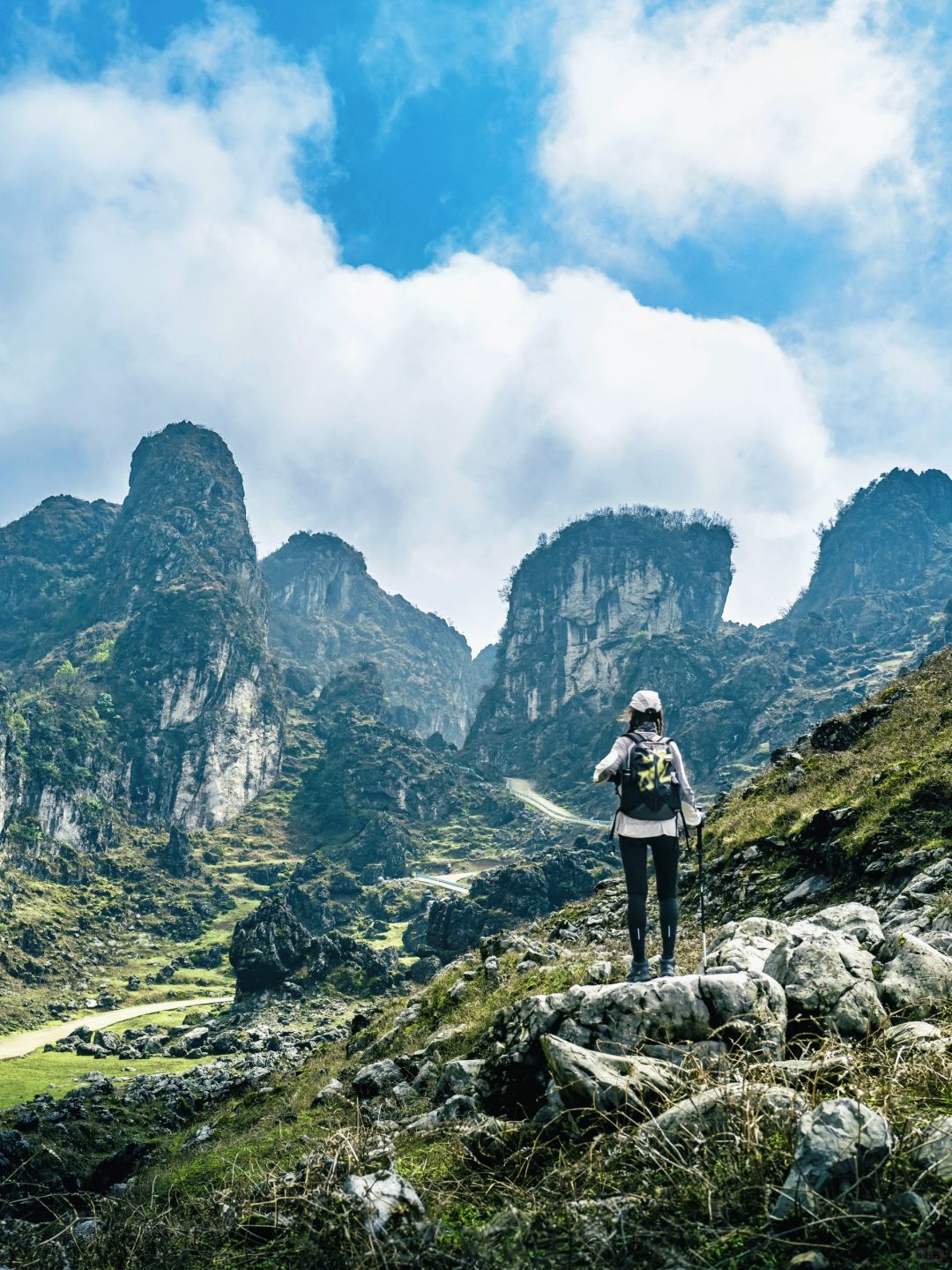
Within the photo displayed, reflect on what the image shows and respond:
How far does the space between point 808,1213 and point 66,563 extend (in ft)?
743

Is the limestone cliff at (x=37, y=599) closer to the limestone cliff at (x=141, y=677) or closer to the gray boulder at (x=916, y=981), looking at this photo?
the limestone cliff at (x=141, y=677)

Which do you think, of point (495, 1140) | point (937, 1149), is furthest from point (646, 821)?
point (937, 1149)

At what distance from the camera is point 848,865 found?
11.1 m

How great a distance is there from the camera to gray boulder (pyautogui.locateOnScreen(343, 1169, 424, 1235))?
10.8ft

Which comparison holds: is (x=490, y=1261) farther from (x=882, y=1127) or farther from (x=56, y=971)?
(x=56, y=971)

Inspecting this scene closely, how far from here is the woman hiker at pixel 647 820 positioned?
21.2 feet

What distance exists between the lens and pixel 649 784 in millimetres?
6453

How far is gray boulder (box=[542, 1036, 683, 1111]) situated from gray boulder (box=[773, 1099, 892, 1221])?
3.22 ft

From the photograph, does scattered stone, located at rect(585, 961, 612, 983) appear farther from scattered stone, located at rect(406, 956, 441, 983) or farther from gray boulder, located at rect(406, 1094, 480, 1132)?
scattered stone, located at rect(406, 956, 441, 983)

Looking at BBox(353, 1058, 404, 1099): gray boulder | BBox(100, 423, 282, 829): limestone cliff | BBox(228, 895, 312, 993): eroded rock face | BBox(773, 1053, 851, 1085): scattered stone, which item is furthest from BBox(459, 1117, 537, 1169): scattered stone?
BBox(100, 423, 282, 829): limestone cliff

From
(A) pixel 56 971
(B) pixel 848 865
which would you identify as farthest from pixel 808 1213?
(A) pixel 56 971

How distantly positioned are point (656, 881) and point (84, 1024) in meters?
57.3

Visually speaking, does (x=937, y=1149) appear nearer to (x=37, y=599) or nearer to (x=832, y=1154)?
(x=832, y=1154)

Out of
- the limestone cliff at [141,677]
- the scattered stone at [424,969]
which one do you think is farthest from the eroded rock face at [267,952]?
the limestone cliff at [141,677]
